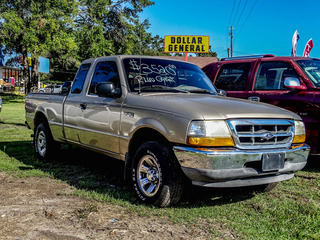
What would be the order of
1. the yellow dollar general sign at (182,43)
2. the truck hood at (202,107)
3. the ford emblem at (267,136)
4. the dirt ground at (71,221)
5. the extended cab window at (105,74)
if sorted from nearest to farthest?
1. the dirt ground at (71,221)
2. the truck hood at (202,107)
3. the ford emblem at (267,136)
4. the extended cab window at (105,74)
5. the yellow dollar general sign at (182,43)

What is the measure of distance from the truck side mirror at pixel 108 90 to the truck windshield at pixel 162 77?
0.67 feet

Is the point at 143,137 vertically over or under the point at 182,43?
under

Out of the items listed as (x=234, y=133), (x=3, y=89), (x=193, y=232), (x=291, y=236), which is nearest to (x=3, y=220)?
(x=193, y=232)

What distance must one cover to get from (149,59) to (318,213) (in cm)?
297

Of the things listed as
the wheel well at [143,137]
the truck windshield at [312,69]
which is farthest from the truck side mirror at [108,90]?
the truck windshield at [312,69]

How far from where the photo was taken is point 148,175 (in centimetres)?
402

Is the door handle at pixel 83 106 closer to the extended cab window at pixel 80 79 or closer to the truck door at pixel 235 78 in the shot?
the extended cab window at pixel 80 79

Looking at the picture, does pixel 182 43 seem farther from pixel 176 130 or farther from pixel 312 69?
pixel 176 130

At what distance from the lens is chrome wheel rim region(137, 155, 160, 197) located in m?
3.92

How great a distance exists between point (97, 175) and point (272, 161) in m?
2.87

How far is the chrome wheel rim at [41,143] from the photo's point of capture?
21.4ft

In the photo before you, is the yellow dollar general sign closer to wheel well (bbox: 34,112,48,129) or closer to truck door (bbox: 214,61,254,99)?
truck door (bbox: 214,61,254,99)

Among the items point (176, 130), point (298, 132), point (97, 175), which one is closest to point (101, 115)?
point (97, 175)

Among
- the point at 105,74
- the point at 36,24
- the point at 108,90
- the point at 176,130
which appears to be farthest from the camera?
the point at 36,24
